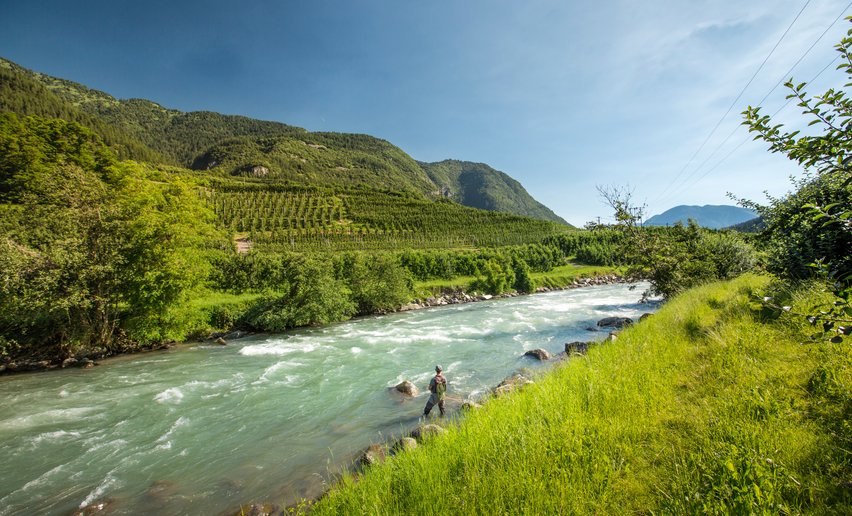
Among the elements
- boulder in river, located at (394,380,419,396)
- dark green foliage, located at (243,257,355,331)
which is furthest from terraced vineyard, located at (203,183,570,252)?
boulder in river, located at (394,380,419,396)

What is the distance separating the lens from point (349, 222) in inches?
3873

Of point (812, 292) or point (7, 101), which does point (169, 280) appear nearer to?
point (812, 292)

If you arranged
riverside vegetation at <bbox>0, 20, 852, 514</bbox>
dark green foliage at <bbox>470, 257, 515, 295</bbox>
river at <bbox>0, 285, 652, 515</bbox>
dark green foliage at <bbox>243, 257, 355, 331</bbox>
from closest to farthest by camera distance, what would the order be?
1. riverside vegetation at <bbox>0, 20, 852, 514</bbox>
2. river at <bbox>0, 285, 652, 515</bbox>
3. dark green foliage at <bbox>243, 257, 355, 331</bbox>
4. dark green foliage at <bbox>470, 257, 515, 295</bbox>

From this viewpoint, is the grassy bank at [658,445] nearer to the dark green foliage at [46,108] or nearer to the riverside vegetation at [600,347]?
the riverside vegetation at [600,347]

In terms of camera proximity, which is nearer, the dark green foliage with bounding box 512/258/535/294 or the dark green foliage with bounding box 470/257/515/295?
the dark green foliage with bounding box 470/257/515/295

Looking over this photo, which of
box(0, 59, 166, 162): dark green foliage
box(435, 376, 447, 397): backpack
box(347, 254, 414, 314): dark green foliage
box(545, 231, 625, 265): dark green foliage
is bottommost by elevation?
box(435, 376, 447, 397): backpack

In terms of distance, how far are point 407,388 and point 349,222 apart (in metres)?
90.3

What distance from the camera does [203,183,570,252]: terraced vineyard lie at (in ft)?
249

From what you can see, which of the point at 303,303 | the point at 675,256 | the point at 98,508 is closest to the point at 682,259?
the point at 675,256

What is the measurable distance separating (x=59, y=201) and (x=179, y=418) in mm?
14859

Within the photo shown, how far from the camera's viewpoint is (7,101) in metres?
127

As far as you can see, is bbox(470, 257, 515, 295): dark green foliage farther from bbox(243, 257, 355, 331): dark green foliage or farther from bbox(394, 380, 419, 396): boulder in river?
bbox(394, 380, 419, 396): boulder in river

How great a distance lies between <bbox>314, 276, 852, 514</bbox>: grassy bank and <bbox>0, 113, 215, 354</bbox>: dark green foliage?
19.7 m

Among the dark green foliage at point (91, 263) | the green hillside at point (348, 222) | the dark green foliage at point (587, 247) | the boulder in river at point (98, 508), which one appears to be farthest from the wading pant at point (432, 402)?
the dark green foliage at point (587, 247)
